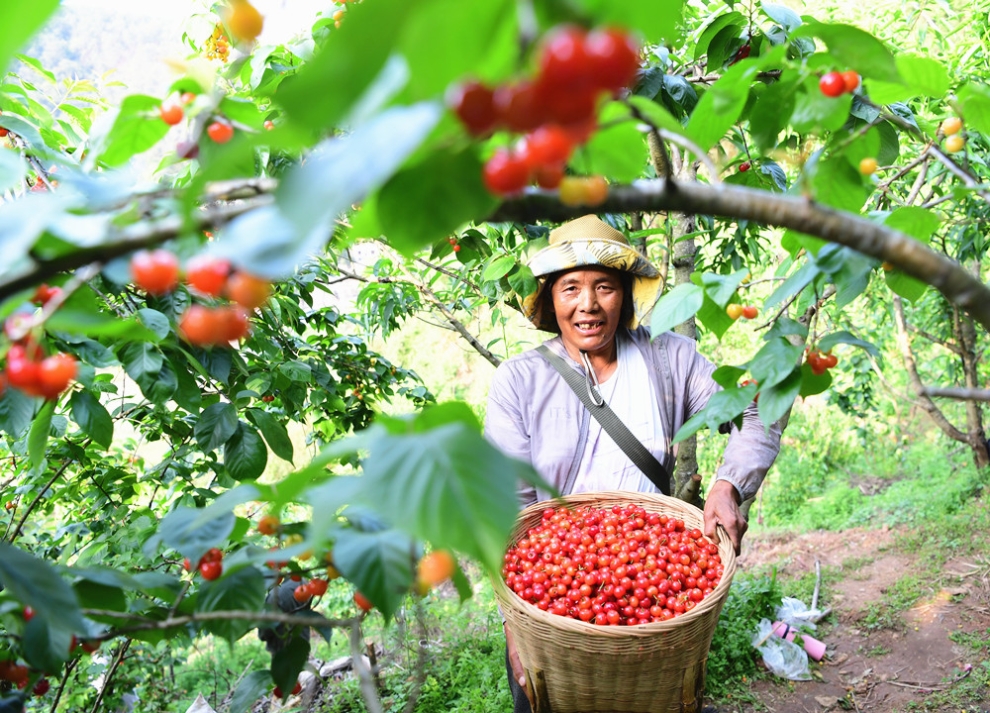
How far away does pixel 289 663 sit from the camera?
95 cm

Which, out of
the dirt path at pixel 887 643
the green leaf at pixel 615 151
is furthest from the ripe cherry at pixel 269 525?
the dirt path at pixel 887 643

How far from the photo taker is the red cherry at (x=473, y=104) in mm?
377

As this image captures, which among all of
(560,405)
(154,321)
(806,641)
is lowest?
(806,641)

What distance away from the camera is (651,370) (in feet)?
7.61

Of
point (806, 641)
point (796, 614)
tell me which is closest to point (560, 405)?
point (806, 641)

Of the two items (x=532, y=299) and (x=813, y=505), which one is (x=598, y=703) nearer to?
(x=532, y=299)

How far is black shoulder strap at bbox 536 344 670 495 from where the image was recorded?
86.9 inches

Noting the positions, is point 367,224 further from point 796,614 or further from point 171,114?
point 796,614

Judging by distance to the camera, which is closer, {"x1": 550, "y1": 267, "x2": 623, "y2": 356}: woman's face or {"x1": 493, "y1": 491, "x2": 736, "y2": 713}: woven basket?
{"x1": 493, "y1": 491, "x2": 736, "y2": 713}: woven basket

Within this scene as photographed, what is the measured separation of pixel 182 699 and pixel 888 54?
4.35 meters

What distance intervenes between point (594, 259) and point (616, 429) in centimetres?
55

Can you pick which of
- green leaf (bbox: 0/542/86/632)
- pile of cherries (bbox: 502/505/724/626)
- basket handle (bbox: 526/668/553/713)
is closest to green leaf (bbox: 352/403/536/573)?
green leaf (bbox: 0/542/86/632)

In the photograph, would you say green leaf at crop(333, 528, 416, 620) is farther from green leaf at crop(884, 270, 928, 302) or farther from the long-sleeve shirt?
the long-sleeve shirt

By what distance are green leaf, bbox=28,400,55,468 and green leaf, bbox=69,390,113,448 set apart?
0.15m
